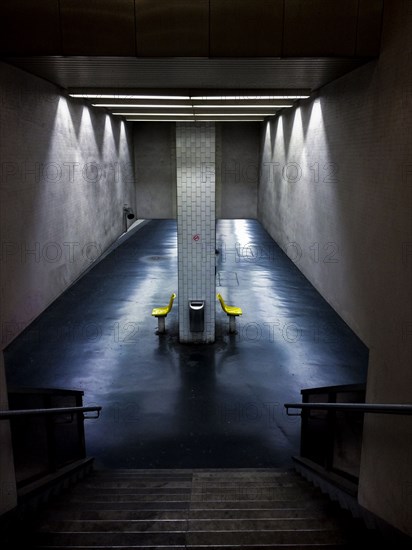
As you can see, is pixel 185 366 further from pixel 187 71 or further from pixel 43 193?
pixel 187 71

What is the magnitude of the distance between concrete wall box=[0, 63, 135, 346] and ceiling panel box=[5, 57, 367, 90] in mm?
1213

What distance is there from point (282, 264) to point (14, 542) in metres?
11.6

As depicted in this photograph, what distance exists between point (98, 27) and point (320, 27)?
215 cm

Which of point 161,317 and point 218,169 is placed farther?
point 218,169

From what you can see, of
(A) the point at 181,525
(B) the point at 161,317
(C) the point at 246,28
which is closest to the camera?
(A) the point at 181,525

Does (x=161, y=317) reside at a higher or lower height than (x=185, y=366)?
higher

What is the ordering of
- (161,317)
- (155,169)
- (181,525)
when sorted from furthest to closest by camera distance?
1. (155,169)
2. (161,317)
3. (181,525)

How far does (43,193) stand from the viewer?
8.91 meters

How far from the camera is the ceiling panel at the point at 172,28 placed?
477cm

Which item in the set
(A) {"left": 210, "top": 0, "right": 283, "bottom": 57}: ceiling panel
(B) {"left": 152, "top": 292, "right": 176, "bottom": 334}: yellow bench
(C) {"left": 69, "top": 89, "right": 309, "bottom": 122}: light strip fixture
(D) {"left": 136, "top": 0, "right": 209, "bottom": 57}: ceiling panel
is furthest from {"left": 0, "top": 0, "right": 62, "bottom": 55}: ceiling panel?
(B) {"left": 152, "top": 292, "right": 176, "bottom": 334}: yellow bench

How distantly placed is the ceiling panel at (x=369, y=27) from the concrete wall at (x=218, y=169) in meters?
16.7

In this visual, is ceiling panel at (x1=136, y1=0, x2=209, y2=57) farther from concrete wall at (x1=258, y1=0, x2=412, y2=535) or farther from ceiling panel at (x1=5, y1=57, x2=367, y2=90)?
concrete wall at (x1=258, y1=0, x2=412, y2=535)

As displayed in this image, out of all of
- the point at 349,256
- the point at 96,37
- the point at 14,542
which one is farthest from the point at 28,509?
the point at 349,256

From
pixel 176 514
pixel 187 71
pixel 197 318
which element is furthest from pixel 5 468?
pixel 197 318
